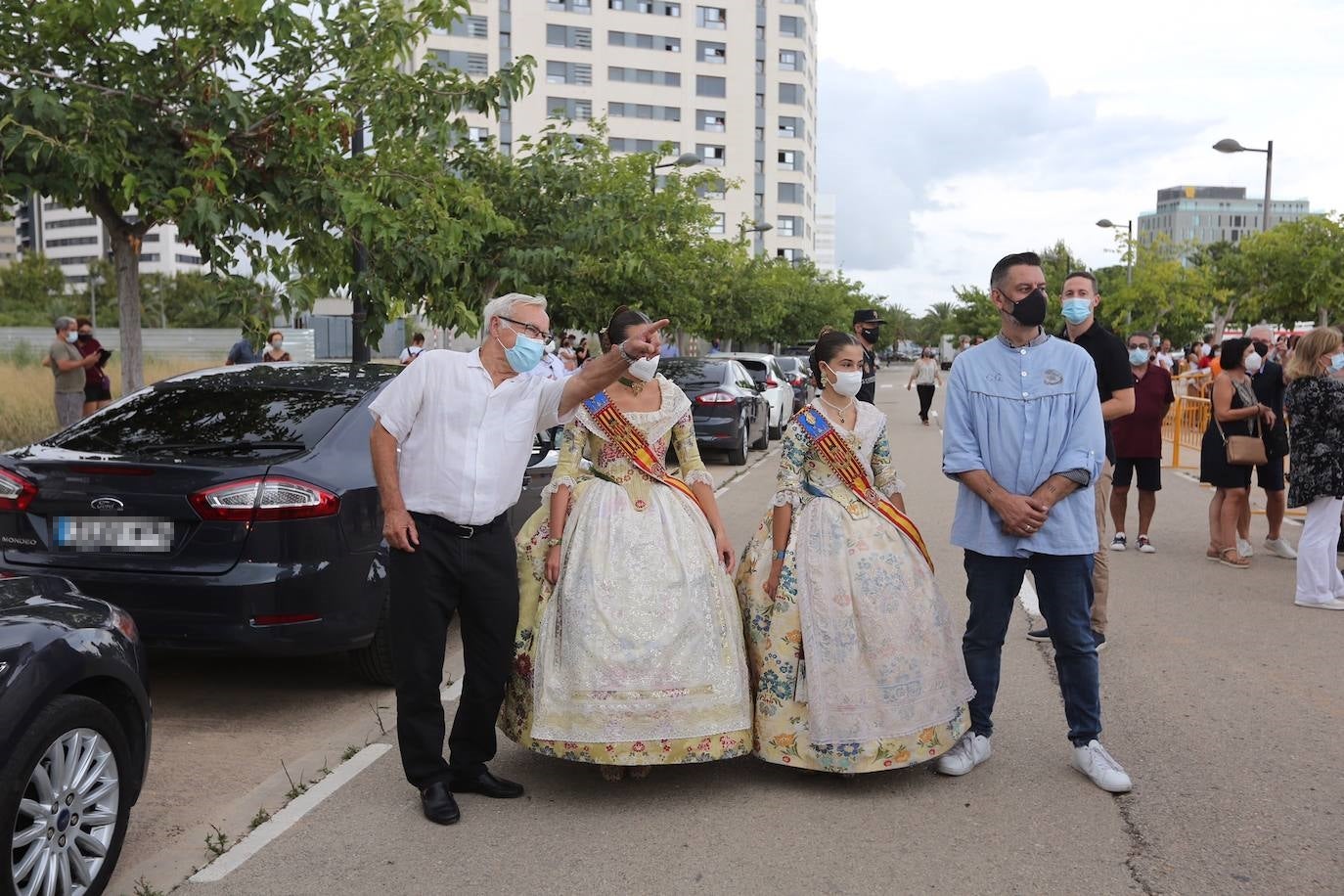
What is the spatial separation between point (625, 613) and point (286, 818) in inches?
53.6

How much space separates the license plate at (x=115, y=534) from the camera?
17.1 ft

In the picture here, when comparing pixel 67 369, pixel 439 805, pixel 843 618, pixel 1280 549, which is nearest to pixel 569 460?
pixel 843 618

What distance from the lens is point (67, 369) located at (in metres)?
14.8

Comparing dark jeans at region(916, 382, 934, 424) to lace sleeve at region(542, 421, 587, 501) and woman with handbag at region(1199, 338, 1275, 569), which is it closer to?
woman with handbag at region(1199, 338, 1275, 569)

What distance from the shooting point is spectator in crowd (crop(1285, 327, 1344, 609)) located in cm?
808

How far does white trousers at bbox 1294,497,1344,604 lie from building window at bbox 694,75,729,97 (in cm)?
7620

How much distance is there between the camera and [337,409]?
591 cm

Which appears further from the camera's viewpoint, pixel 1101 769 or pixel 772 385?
pixel 772 385

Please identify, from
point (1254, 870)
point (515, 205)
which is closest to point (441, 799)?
point (1254, 870)

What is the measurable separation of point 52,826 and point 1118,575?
7593 millimetres

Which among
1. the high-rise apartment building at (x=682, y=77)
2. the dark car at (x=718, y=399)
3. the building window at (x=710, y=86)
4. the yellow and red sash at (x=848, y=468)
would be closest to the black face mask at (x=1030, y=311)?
the yellow and red sash at (x=848, y=468)

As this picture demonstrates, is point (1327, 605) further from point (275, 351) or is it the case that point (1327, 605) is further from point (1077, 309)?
point (275, 351)

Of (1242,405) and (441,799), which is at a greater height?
(1242,405)

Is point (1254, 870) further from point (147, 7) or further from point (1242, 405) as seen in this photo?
point (147, 7)
